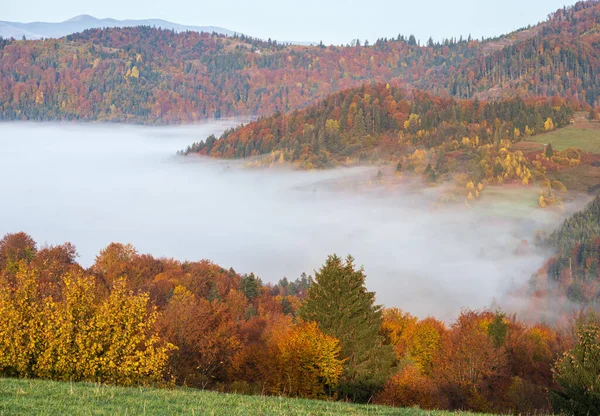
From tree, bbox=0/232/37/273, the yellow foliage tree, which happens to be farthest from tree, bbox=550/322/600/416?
tree, bbox=0/232/37/273

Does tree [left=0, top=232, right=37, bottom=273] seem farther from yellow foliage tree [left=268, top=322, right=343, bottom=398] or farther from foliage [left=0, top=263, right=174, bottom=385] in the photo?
foliage [left=0, top=263, right=174, bottom=385]

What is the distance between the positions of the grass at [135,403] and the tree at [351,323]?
14278 mm

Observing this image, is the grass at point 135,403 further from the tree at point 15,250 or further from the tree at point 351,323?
the tree at point 15,250

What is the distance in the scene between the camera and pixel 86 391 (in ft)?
71.7

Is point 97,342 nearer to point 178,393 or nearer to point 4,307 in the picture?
point 4,307

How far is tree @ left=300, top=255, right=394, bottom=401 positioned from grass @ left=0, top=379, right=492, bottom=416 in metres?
14.3

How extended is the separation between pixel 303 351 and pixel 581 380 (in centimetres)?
1496

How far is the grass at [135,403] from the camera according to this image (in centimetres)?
1909

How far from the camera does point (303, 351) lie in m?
37.2

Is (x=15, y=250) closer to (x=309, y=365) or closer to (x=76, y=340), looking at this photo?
(x=309, y=365)

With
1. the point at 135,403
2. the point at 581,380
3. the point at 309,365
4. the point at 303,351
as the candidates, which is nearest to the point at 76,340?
the point at 135,403

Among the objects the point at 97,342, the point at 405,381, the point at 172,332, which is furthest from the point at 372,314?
the point at 97,342

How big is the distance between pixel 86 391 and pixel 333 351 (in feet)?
58.9

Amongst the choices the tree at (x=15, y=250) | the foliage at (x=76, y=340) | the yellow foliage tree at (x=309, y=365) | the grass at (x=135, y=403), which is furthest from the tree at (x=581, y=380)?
the tree at (x=15, y=250)
